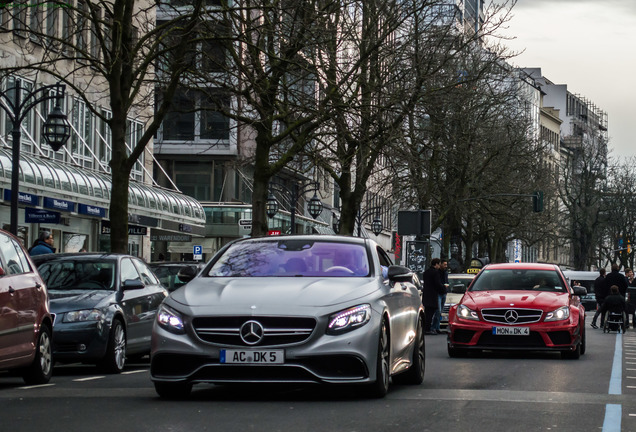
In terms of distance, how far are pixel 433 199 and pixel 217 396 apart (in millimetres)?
47218

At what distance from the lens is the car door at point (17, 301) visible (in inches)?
530

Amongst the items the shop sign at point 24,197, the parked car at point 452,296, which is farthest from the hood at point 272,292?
the shop sign at point 24,197

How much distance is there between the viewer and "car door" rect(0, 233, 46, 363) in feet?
44.2

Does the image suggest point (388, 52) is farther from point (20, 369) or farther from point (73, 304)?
point (20, 369)

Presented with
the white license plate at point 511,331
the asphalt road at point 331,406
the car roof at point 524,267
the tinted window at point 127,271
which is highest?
the car roof at point 524,267

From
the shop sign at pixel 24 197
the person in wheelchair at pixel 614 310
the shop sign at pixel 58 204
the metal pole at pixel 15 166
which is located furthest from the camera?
the shop sign at pixel 58 204

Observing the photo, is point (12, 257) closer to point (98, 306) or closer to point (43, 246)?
point (98, 306)

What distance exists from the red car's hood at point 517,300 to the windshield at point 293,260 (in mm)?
7967

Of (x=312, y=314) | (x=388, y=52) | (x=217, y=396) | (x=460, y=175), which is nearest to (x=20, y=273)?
(x=217, y=396)

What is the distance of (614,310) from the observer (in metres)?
39.4

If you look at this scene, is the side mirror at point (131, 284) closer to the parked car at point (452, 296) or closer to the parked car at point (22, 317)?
the parked car at point (22, 317)

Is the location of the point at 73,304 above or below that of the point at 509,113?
below

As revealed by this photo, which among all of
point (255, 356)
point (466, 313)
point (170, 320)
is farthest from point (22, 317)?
point (466, 313)

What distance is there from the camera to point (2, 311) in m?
13.4
